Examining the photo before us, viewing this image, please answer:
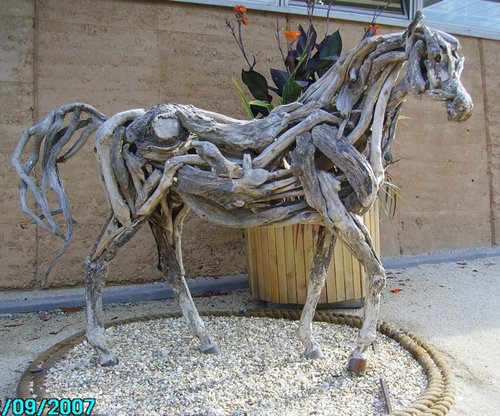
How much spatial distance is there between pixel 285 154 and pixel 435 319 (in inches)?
70.5

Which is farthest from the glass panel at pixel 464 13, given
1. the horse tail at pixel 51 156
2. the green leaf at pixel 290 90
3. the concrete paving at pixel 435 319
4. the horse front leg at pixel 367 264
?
the horse tail at pixel 51 156

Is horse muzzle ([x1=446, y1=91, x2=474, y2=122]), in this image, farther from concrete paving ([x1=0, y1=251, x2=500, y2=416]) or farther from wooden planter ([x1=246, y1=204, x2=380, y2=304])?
wooden planter ([x1=246, y1=204, x2=380, y2=304])

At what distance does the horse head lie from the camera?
199cm

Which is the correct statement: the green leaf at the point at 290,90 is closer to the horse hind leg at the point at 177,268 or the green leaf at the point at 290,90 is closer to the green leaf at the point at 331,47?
the green leaf at the point at 331,47

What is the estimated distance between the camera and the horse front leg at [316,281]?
254 cm

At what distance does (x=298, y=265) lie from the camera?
11.2 ft

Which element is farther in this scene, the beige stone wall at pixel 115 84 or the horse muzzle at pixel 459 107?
the beige stone wall at pixel 115 84

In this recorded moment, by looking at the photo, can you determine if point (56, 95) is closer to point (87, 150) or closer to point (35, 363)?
point (87, 150)

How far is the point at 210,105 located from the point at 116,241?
2.18 meters

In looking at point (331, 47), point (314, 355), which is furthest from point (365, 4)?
point (314, 355)

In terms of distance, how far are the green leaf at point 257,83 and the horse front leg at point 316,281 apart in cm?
134

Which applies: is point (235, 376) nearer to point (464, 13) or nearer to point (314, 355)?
point (314, 355)

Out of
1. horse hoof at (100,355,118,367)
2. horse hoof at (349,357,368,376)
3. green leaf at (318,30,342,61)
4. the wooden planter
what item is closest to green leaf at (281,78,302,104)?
green leaf at (318,30,342,61)

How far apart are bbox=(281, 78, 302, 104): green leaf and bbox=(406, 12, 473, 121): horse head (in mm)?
1206
